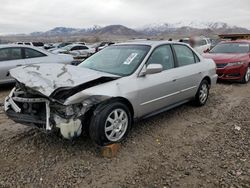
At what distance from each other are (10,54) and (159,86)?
5.45 m

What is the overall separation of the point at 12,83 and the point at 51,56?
150cm

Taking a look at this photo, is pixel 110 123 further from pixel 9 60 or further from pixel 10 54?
pixel 10 54

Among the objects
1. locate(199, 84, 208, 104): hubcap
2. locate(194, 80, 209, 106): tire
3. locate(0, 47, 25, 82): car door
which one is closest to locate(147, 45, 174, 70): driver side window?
locate(194, 80, 209, 106): tire

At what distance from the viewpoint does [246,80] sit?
911cm

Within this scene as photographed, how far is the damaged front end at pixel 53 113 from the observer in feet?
11.6

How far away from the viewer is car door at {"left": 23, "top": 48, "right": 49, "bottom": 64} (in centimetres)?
837

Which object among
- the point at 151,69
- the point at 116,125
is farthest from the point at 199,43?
the point at 116,125

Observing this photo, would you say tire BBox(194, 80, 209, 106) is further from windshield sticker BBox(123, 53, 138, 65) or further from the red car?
the red car

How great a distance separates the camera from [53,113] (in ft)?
12.0

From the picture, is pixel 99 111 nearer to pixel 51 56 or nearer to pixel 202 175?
pixel 202 175

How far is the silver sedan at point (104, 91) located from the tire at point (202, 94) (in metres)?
0.69

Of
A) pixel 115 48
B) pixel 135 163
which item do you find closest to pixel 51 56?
pixel 115 48

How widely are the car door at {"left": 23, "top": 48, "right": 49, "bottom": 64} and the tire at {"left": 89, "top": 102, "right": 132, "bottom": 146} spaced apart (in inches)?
207

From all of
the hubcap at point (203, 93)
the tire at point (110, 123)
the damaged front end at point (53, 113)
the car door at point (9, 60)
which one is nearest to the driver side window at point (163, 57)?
the tire at point (110, 123)
